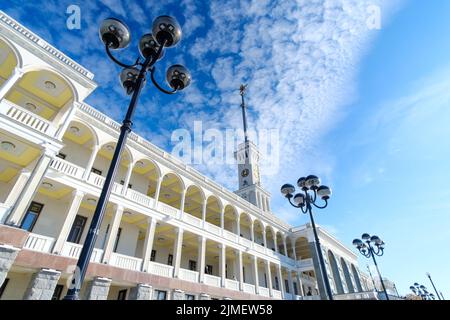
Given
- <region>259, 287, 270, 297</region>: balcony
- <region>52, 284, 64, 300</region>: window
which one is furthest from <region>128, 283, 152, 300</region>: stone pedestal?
<region>259, 287, 270, 297</region>: balcony

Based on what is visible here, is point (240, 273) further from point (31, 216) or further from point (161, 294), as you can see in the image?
point (31, 216)

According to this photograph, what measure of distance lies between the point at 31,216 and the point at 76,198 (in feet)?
9.15

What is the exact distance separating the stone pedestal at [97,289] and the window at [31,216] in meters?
4.52

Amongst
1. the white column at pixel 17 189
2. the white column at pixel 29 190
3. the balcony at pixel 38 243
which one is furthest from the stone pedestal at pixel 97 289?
the white column at pixel 17 189

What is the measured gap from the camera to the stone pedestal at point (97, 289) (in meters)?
11.6

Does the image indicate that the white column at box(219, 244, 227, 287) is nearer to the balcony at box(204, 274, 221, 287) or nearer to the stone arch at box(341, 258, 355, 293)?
the balcony at box(204, 274, 221, 287)

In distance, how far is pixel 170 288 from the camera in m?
14.9

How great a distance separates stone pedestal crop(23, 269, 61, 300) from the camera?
979 cm

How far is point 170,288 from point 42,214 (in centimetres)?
858

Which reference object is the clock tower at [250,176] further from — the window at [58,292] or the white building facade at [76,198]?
the window at [58,292]

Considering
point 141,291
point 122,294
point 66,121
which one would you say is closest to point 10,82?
point 66,121

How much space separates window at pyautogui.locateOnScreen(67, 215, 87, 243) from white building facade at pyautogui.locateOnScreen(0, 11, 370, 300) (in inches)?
2.4

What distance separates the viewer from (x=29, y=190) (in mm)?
10031

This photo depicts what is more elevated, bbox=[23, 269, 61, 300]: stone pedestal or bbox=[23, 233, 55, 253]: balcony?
bbox=[23, 233, 55, 253]: balcony
